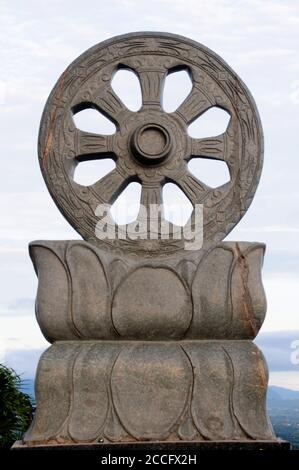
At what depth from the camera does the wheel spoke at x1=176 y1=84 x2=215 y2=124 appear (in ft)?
24.5

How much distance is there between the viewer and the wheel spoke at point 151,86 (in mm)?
7473

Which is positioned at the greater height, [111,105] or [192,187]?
[111,105]

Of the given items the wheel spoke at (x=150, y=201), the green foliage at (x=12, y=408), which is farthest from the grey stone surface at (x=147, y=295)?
the green foliage at (x=12, y=408)

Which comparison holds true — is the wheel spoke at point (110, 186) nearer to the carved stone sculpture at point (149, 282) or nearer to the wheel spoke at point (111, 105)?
the carved stone sculpture at point (149, 282)

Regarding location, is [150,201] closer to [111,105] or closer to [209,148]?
[209,148]

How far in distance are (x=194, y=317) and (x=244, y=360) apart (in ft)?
1.66

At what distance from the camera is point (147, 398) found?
6664mm

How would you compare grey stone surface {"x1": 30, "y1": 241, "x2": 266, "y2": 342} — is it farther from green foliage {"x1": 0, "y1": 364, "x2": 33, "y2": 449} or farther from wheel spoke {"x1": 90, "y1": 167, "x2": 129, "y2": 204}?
green foliage {"x1": 0, "y1": 364, "x2": 33, "y2": 449}

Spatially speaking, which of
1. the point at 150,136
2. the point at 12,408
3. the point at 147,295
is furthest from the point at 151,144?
the point at 12,408

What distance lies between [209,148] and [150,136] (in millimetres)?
511

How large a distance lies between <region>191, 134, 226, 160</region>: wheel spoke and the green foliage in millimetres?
4885

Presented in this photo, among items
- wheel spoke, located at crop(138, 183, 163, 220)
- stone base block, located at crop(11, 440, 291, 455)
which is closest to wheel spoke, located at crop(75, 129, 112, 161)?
wheel spoke, located at crop(138, 183, 163, 220)

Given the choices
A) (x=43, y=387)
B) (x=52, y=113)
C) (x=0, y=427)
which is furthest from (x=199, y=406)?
(x=0, y=427)
